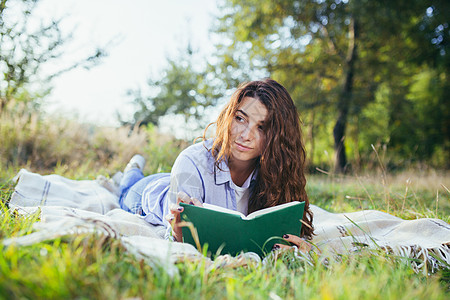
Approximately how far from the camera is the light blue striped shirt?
1.99 m

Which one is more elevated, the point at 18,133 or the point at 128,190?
the point at 18,133

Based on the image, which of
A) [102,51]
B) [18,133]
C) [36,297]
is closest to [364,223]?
[36,297]

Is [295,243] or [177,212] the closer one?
[177,212]

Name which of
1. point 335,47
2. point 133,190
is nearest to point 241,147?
point 133,190

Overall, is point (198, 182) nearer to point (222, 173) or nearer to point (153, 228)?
point (222, 173)

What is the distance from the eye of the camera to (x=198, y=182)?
6.72 feet

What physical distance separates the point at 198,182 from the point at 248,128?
46 centimetres

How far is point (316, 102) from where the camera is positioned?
10289 millimetres

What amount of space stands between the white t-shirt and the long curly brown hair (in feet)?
0.19

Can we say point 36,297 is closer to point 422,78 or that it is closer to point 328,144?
point 422,78

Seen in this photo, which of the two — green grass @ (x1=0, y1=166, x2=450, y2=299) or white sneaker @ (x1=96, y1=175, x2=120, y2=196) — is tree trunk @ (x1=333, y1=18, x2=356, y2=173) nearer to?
white sneaker @ (x1=96, y1=175, x2=120, y2=196)

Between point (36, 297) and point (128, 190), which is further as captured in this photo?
point (128, 190)

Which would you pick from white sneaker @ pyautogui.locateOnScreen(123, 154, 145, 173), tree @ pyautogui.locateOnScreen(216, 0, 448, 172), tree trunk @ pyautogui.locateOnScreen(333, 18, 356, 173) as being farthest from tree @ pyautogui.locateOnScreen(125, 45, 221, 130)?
white sneaker @ pyautogui.locateOnScreen(123, 154, 145, 173)

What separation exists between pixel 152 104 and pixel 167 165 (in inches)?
396
